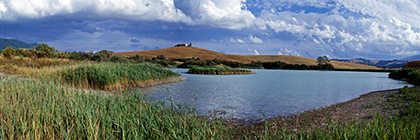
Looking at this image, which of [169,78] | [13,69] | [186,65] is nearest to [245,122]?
[169,78]

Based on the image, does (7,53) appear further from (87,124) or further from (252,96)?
(87,124)

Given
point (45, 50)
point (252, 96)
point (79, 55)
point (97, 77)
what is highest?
point (45, 50)

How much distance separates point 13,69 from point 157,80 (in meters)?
10.2

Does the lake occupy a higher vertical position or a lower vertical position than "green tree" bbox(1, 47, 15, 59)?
lower

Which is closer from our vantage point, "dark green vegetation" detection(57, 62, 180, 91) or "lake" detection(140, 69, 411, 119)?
"lake" detection(140, 69, 411, 119)

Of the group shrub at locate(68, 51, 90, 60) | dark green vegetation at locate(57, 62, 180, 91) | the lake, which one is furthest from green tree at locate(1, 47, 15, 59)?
the lake

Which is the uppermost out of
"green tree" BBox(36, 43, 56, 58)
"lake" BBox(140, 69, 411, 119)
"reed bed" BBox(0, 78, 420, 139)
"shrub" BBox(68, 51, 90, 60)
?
"green tree" BBox(36, 43, 56, 58)

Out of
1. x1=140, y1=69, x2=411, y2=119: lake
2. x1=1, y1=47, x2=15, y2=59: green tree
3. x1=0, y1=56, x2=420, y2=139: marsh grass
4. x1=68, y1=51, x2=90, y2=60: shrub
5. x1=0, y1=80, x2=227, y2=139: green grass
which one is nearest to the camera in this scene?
x1=0, y1=80, x2=227, y2=139: green grass

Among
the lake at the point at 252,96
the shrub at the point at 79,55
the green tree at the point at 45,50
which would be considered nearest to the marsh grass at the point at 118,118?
the lake at the point at 252,96

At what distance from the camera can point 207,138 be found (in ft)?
13.5

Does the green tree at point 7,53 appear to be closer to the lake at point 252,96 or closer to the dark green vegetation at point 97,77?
the dark green vegetation at point 97,77

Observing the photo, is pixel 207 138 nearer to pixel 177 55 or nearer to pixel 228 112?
pixel 228 112

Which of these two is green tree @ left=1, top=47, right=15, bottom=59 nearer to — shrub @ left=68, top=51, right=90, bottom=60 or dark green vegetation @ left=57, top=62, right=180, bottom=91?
shrub @ left=68, top=51, right=90, bottom=60

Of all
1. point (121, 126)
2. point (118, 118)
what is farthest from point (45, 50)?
point (121, 126)
